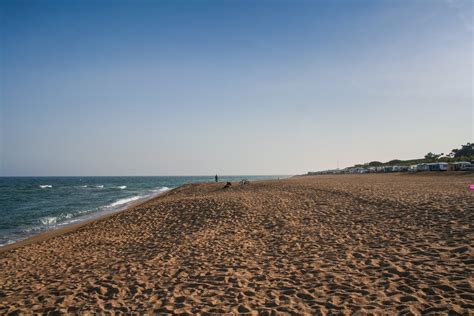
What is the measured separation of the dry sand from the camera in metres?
5.31

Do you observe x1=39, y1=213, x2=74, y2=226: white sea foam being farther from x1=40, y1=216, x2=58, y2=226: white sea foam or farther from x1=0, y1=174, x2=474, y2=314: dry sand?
x1=0, y1=174, x2=474, y2=314: dry sand

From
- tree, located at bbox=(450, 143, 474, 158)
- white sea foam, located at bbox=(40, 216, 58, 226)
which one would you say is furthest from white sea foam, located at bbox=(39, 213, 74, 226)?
tree, located at bbox=(450, 143, 474, 158)

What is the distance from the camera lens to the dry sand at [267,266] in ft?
17.4

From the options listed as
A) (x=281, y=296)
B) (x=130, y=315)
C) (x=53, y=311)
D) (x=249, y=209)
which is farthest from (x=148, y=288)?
(x=249, y=209)

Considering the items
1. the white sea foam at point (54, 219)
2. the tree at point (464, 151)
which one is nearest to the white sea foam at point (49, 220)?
the white sea foam at point (54, 219)

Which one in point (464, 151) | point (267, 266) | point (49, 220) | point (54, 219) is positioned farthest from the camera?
point (464, 151)

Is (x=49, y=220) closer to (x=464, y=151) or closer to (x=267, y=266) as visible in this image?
Answer: (x=267, y=266)

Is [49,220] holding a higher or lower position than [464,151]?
lower

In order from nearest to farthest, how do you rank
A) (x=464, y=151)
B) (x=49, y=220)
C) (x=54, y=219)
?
(x=49, y=220)
(x=54, y=219)
(x=464, y=151)

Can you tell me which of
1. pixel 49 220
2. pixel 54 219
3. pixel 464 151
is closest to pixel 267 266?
pixel 49 220

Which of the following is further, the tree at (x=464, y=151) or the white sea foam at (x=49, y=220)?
the tree at (x=464, y=151)

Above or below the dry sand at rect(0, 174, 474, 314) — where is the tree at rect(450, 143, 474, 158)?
above

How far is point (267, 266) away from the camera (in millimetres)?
7180

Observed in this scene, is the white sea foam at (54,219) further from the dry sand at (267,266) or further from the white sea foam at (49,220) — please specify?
the dry sand at (267,266)
